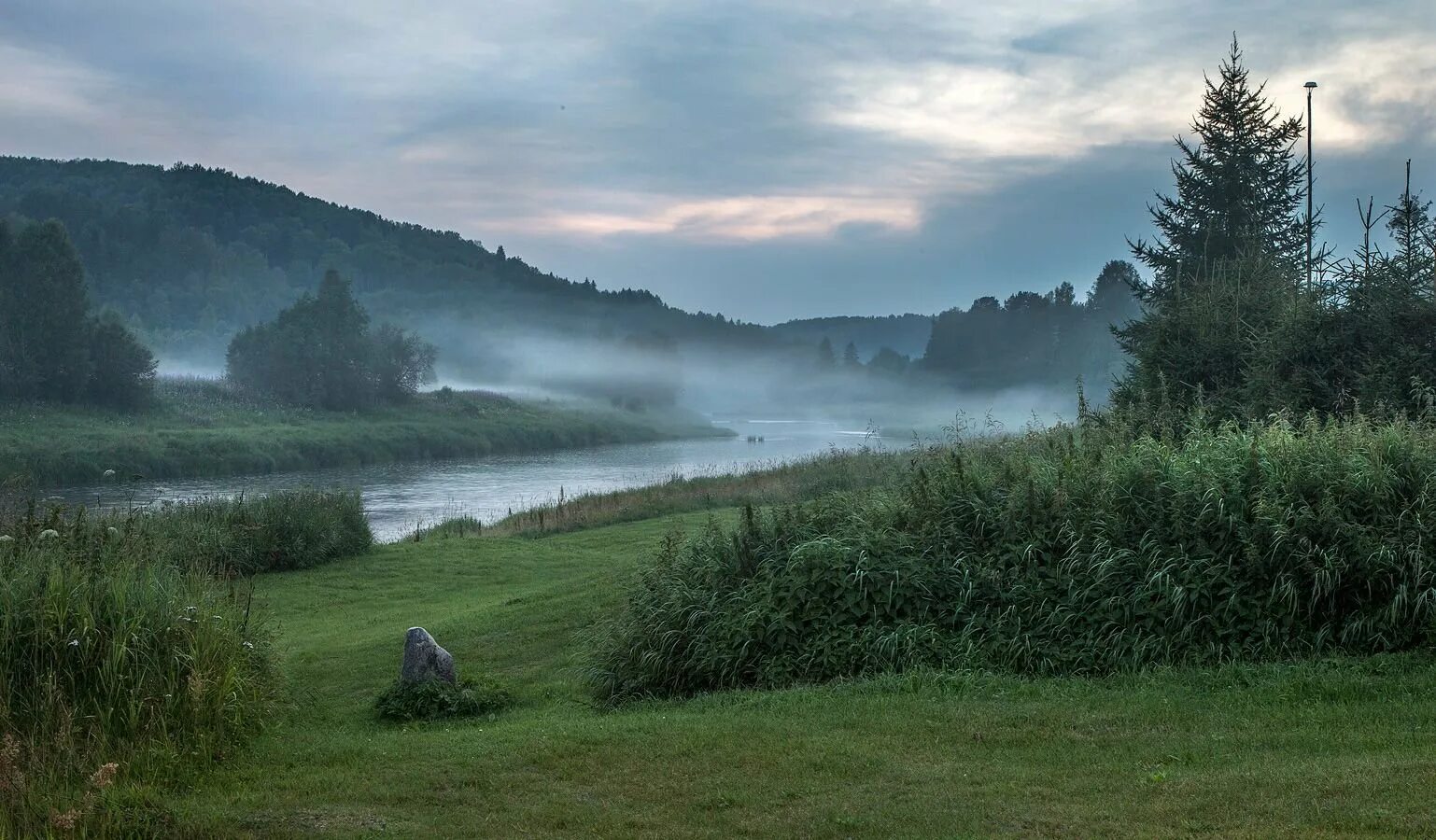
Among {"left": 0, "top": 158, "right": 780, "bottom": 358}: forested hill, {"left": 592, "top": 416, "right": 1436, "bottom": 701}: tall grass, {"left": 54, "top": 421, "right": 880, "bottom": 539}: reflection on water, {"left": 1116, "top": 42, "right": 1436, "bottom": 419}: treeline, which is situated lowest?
{"left": 54, "top": 421, "right": 880, "bottom": 539}: reflection on water

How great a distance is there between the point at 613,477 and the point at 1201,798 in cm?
4931

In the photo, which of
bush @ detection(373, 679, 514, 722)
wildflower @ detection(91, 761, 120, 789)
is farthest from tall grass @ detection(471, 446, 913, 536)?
wildflower @ detection(91, 761, 120, 789)

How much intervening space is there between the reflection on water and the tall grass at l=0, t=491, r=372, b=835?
1780 centimetres

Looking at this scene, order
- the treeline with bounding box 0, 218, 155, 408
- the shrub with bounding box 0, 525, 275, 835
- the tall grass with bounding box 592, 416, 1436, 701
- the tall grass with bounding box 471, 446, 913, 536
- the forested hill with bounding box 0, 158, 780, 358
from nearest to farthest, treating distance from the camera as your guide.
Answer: the shrub with bounding box 0, 525, 275, 835
the tall grass with bounding box 592, 416, 1436, 701
the tall grass with bounding box 471, 446, 913, 536
the treeline with bounding box 0, 218, 155, 408
the forested hill with bounding box 0, 158, 780, 358

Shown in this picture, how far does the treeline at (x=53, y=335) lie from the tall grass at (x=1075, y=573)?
2872 inches

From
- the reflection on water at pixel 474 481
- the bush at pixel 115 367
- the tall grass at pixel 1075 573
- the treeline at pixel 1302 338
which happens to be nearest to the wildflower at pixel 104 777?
the tall grass at pixel 1075 573

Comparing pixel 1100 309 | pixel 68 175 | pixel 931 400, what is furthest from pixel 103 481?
pixel 68 175

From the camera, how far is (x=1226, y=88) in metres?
33.3

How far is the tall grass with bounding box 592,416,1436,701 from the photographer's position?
28.2ft

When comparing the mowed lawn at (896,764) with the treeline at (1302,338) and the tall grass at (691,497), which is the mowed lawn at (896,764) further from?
the tall grass at (691,497)

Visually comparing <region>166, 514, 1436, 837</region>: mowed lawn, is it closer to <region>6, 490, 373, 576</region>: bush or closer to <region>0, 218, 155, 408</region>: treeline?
<region>6, 490, 373, 576</region>: bush

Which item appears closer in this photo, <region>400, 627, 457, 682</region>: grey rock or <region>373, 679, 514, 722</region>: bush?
<region>373, 679, 514, 722</region>: bush

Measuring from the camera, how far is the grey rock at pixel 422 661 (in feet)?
31.4

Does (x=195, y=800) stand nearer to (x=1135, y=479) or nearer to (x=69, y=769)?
(x=69, y=769)
